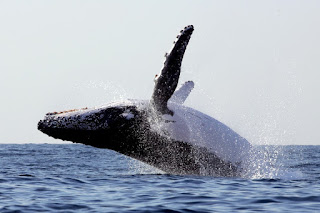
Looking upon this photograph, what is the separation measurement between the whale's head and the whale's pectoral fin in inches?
32.7

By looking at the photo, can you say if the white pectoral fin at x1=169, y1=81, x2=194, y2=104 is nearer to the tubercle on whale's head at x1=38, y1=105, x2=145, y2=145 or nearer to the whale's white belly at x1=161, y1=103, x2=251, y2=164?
the whale's white belly at x1=161, y1=103, x2=251, y2=164

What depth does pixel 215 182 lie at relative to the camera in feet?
38.8

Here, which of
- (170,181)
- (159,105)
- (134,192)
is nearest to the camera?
(134,192)

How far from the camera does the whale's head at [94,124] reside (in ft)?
41.3

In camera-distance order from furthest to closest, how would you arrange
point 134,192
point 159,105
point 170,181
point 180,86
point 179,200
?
point 180,86
point 159,105
point 170,181
point 134,192
point 179,200

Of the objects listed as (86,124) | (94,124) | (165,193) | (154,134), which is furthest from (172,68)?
(165,193)

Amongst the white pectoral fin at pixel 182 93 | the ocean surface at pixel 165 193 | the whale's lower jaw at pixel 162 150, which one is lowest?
the ocean surface at pixel 165 193

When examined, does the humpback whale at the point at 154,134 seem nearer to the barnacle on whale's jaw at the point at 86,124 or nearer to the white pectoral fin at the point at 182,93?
the barnacle on whale's jaw at the point at 86,124

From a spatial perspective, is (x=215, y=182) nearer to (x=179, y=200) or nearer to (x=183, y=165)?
(x=183, y=165)

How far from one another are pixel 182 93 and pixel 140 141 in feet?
8.99

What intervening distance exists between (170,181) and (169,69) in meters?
2.36

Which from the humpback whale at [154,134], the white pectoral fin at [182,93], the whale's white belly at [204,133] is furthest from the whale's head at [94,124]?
the white pectoral fin at [182,93]

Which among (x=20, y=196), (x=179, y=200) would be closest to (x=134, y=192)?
(x=179, y=200)

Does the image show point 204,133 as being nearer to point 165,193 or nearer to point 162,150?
point 162,150
